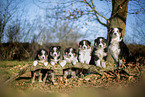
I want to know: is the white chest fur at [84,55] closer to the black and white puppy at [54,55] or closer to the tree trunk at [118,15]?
the black and white puppy at [54,55]

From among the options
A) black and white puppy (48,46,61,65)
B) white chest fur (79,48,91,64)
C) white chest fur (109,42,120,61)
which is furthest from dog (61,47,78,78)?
white chest fur (109,42,120,61)

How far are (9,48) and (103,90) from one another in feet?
27.1

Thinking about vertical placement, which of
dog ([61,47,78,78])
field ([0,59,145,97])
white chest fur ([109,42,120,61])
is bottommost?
field ([0,59,145,97])

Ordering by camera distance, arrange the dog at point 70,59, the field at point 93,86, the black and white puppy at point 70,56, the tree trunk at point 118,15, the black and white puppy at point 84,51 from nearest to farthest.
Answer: the field at point 93,86 < the dog at point 70,59 < the black and white puppy at point 70,56 < the black and white puppy at point 84,51 < the tree trunk at point 118,15

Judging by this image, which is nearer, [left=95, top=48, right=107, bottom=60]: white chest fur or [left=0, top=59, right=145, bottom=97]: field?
[left=0, top=59, right=145, bottom=97]: field

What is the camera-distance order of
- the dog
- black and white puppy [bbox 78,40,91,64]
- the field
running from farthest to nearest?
black and white puppy [bbox 78,40,91,64] < the dog < the field

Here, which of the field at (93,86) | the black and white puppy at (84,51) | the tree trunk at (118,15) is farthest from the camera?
the tree trunk at (118,15)

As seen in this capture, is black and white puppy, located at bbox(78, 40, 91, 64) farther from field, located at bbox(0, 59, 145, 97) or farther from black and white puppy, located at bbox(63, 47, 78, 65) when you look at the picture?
field, located at bbox(0, 59, 145, 97)

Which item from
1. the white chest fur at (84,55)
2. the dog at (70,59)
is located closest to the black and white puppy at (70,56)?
the dog at (70,59)

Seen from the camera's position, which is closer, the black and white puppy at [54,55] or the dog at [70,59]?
the dog at [70,59]

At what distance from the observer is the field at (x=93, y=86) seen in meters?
4.32

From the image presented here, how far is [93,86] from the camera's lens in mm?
5078

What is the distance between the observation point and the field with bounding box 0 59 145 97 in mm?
4316

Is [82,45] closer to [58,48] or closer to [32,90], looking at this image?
[58,48]
